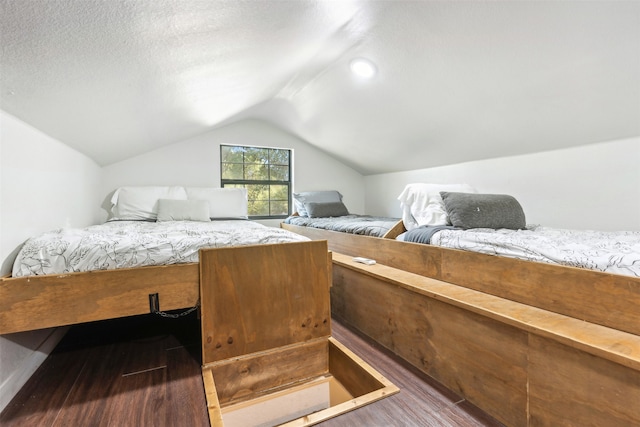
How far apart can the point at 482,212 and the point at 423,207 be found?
391mm

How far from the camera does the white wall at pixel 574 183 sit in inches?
77.0

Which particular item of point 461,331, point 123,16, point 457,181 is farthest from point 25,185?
point 457,181

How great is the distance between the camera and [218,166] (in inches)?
150

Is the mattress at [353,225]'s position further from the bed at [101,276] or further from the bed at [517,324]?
the bed at [101,276]

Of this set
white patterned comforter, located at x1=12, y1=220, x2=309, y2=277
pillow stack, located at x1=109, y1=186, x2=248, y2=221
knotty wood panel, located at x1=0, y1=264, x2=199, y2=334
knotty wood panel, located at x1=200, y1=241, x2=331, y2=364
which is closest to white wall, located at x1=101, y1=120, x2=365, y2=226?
pillow stack, located at x1=109, y1=186, x2=248, y2=221

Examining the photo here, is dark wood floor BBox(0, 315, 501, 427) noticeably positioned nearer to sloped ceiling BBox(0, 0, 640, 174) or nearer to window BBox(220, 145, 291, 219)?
sloped ceiling BBox(0, 0, 640, 174)

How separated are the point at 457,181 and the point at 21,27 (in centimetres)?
319

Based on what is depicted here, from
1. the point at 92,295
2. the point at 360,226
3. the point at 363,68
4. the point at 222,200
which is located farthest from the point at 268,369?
the point at 363,68

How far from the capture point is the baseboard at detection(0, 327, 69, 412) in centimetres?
128

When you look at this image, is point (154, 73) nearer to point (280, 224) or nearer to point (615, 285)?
point (615, 285)

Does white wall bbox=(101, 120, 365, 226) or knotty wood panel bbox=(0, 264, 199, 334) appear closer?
knotty wood panel bbox=(0, 264, 199, 334)

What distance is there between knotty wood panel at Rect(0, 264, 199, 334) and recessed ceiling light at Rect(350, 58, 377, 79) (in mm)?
1920

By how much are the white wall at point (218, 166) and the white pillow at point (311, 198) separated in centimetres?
32

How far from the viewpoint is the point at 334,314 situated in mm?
2420
